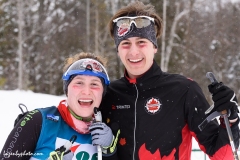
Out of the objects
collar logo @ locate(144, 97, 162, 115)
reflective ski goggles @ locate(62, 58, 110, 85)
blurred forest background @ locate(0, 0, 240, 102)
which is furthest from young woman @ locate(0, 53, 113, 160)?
blurred forest background @ locate(0, 0, 240, 102)

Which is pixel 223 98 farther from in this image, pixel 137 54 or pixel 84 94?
pixel 84 94

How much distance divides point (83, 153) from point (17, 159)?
0.47m

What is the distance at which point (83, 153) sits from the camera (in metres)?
2.50

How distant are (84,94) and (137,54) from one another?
519 millimetres

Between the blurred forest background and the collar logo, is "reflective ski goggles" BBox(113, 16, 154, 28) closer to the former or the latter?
the collar logo

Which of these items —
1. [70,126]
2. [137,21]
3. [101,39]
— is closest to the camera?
[70,126]

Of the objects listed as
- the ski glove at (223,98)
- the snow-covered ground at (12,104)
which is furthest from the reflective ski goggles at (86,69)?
the snow-covered ground at (12,104)

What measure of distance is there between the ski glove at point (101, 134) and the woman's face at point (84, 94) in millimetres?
148

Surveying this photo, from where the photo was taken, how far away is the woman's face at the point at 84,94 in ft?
8.41

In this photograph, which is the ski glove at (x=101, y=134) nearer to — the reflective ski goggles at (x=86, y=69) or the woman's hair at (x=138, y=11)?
the reflective ski goggles at (x=86, y=69)

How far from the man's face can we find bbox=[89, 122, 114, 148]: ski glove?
1.69ft

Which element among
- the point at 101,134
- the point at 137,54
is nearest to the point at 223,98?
the point at 137,54

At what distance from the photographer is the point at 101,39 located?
21859 mm

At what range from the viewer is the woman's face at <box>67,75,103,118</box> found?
2.56m
